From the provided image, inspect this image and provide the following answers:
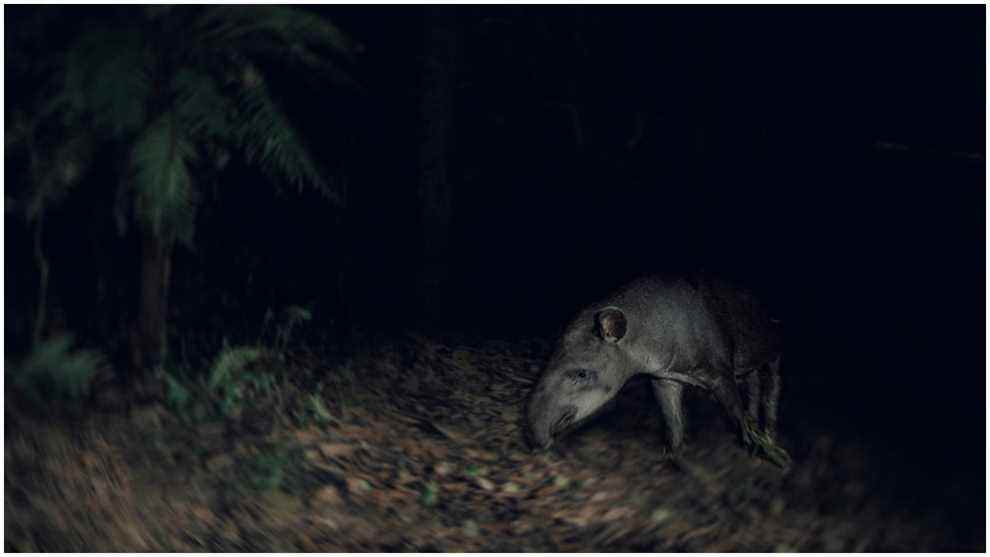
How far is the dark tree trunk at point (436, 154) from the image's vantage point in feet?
24.7

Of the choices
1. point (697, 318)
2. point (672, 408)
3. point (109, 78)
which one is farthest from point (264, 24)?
point (672, 408)

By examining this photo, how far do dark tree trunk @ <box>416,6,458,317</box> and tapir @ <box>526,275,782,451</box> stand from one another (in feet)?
10.7

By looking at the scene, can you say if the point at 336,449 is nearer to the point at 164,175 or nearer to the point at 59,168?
the point at 164,175

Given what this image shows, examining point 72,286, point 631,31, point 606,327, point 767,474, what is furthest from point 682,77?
point 72,286

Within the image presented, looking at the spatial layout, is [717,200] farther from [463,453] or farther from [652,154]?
[463,453]

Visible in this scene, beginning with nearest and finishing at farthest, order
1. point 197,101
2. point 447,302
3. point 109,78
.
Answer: point 109,78 < point 197,101 < point 447,302

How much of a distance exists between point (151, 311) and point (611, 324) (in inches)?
117

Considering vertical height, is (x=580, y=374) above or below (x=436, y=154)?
below

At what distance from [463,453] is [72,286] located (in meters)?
2.82

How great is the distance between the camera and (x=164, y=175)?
11.9 ft

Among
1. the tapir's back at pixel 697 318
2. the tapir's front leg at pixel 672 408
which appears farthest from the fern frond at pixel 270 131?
the tapir's front leg at pixel 672 408

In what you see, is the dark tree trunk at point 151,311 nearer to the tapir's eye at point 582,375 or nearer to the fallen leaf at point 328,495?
the fallen leaf at point 328,495

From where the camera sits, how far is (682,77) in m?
8.34

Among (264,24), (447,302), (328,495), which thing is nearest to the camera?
(264,24)
